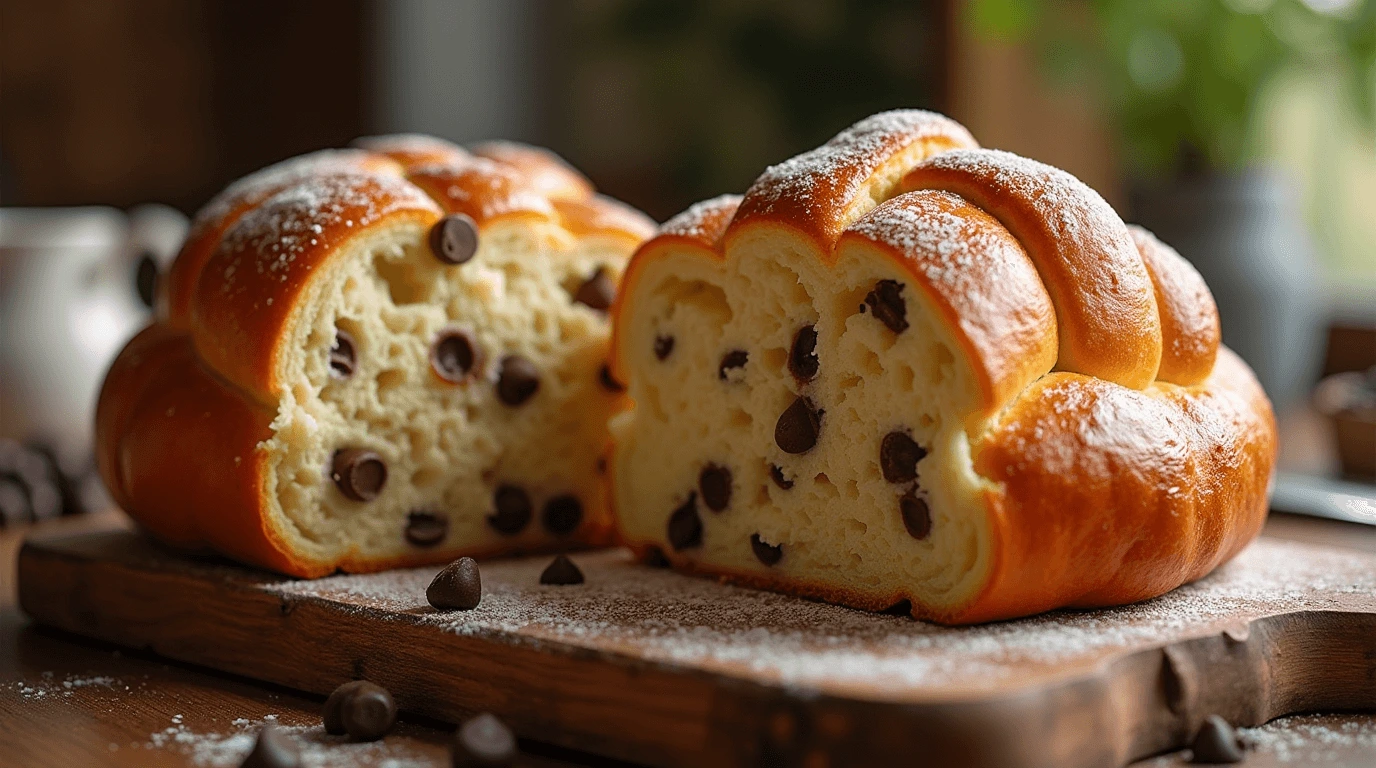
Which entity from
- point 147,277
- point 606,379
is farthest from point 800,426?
point 147,277

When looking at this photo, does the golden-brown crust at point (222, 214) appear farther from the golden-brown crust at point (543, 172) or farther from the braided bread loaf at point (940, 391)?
the braided bread loaf at point (940, 391)

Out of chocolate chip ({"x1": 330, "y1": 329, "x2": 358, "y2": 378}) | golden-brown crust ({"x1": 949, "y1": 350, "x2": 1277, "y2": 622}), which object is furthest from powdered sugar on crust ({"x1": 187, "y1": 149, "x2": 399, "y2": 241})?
golden-brown crust ({"x1": 949, "y1": 350, "x2": 1277, "y2": 622})

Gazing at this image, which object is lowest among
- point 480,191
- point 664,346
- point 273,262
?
point 664,346

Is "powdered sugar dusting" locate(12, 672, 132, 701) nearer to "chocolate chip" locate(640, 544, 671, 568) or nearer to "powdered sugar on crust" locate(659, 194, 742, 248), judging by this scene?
"chocolate chip" locate(640, 544, 671, 568)

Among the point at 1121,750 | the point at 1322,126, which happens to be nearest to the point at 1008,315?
the point at 1121,750

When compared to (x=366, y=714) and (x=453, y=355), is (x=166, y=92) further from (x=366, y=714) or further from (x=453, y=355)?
(x=366, y=714)

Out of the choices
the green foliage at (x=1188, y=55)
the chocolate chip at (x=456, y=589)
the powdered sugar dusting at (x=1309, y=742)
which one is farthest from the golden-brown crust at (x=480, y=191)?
the green foliage at (x=1188, y=55)
